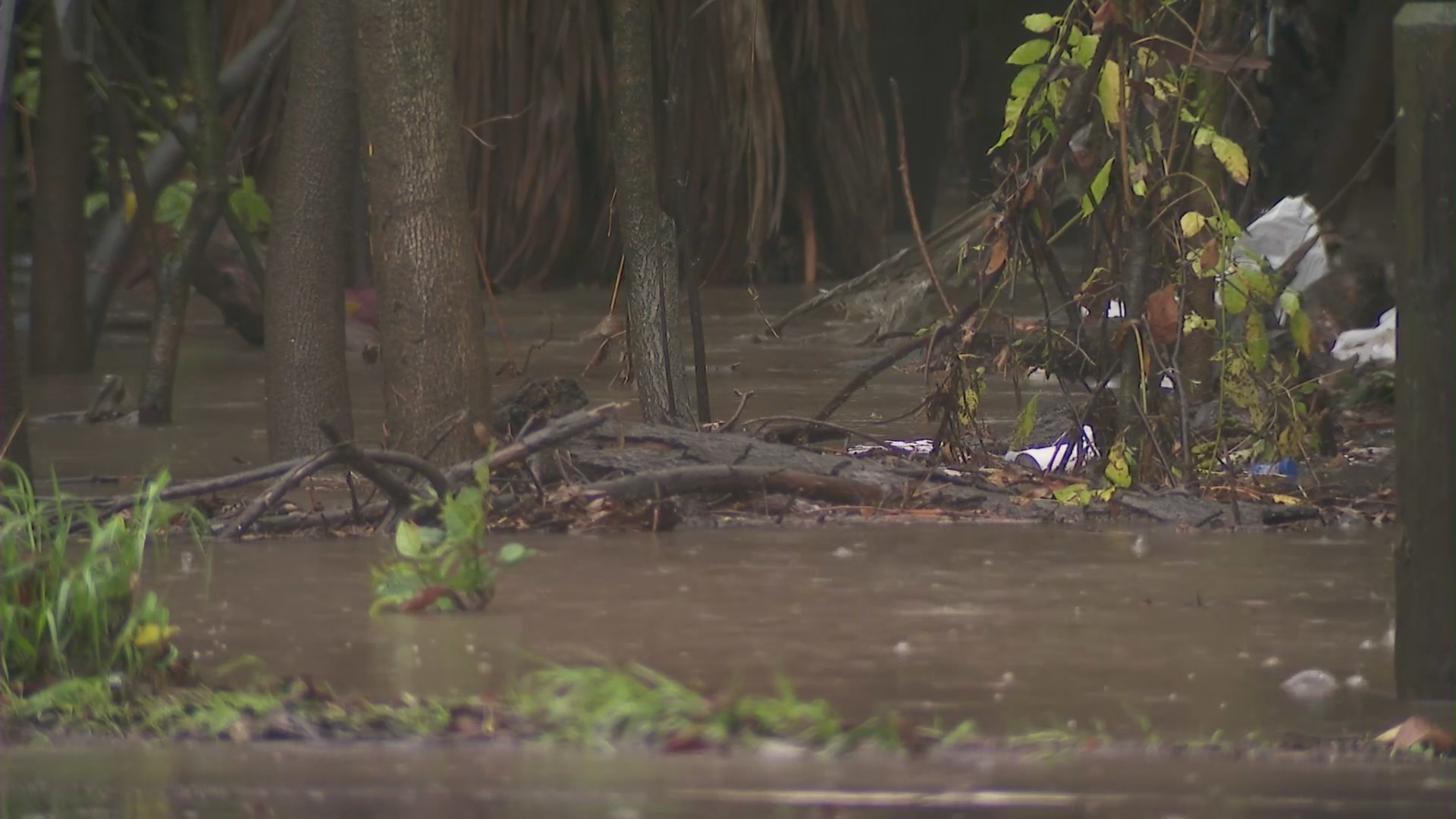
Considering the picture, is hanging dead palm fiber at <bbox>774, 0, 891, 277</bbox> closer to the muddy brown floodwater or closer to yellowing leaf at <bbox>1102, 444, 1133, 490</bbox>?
yellowing leaf at <bbox>1102, 444, 1133, 490</bbox>

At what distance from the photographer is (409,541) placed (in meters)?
4.83

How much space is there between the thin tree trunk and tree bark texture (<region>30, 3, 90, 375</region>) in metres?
1.68

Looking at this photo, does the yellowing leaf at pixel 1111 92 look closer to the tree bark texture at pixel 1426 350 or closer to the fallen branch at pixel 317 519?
the tree bark texture at pixel 1426 350

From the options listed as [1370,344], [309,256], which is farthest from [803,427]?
[1370,344]

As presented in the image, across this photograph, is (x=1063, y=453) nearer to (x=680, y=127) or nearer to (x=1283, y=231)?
(x=1283, y=231)

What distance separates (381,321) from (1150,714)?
3.10 metres

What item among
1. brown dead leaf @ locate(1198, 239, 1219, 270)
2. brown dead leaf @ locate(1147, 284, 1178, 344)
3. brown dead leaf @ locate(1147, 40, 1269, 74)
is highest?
brown dead leaf @ locate(1147, 40, 1269, 74)

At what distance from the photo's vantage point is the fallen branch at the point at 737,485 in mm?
5965

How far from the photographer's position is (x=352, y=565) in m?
5.42

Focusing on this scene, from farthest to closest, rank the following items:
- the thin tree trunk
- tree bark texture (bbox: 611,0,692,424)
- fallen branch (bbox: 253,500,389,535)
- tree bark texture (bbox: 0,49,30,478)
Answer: the thin tree trunk, tree bark texture (bbox: 611,0,692,424), fallen branch (bbox: 253,500,389,535), tree bark texture (bbox: 0,49,30,478)

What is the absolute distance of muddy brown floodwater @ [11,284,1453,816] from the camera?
11.4ft

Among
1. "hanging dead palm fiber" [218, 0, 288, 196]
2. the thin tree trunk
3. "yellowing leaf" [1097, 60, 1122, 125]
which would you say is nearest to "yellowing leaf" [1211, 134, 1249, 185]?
"yellowing leaf" [1097, 60, 1122, 125]

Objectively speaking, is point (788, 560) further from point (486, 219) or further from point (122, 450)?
point (486, 219)

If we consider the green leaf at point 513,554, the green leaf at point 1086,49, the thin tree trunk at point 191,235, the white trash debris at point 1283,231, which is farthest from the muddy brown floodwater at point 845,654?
the white trash debris at point 1283,231
